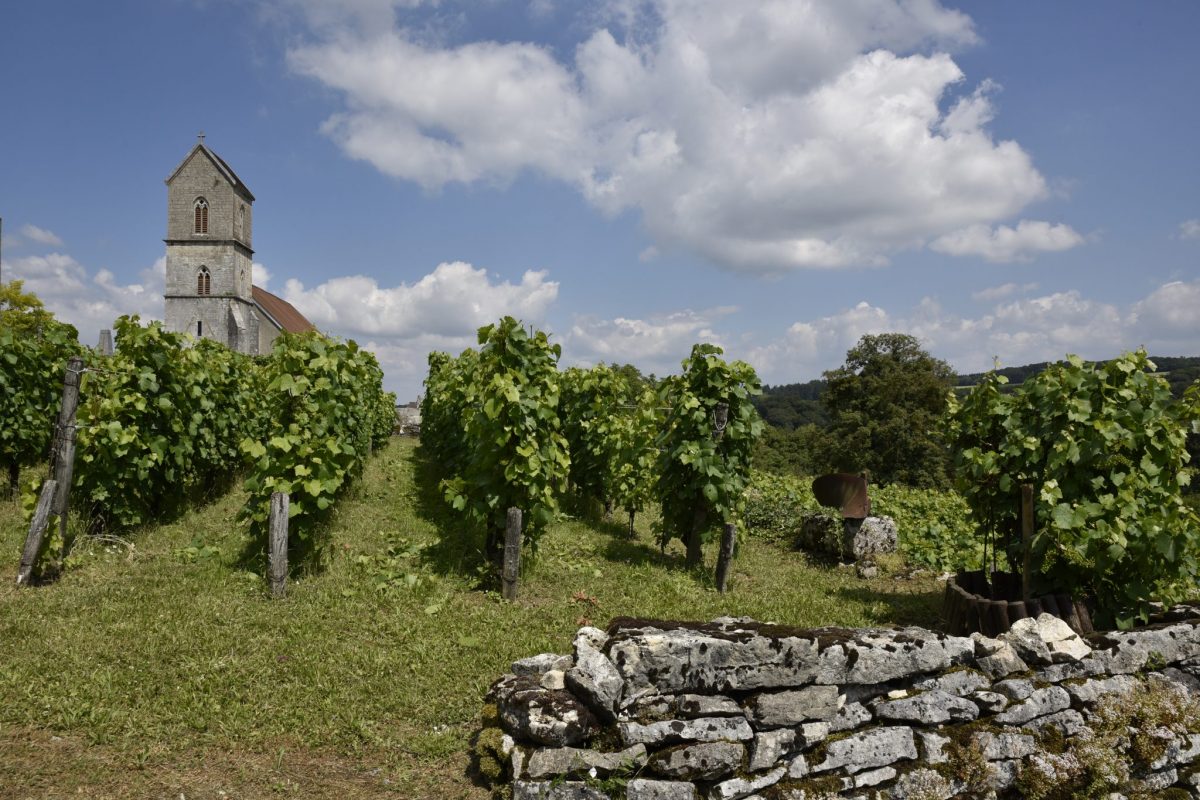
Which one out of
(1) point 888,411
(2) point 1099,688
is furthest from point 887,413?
(2) point 1099,688

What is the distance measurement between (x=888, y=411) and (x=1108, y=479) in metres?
29.2

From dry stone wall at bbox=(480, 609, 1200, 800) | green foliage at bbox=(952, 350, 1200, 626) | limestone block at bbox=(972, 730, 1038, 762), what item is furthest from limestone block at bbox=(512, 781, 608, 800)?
green foliage at bbox=(952, 350, 1200, 626)

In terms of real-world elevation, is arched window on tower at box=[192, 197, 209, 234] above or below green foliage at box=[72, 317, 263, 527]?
above

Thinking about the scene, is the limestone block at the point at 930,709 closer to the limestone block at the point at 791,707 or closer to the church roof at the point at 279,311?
the limestone block at the point at 791,707

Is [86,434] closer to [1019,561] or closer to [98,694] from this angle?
[98,694]

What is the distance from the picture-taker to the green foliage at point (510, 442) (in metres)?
7.91

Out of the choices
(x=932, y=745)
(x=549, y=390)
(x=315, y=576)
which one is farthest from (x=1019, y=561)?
(x=315, y=576)

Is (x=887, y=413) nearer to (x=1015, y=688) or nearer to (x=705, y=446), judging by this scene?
(x=705, y=446)

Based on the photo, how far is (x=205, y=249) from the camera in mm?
47031

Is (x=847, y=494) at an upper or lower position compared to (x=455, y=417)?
lower

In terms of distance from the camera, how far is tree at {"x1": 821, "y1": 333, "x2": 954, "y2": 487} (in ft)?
106

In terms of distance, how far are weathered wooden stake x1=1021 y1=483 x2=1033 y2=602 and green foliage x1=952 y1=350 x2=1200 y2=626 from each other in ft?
0.31

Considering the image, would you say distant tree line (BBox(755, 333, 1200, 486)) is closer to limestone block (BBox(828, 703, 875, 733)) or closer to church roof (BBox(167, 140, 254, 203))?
limestone block (BBox(828, 703, 875, 733))

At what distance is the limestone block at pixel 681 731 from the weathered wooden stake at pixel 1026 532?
384 centimetres
